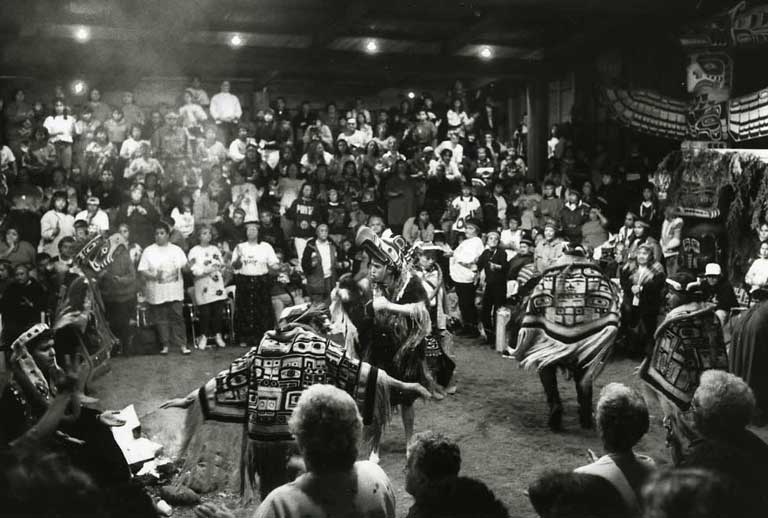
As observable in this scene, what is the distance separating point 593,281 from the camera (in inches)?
257

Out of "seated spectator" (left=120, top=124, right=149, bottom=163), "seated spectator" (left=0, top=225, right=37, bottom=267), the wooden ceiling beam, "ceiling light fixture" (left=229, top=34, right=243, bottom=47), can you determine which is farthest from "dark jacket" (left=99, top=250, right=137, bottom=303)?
"ceiling light fixture" (left=229, top=34, right=243, bottom=47)

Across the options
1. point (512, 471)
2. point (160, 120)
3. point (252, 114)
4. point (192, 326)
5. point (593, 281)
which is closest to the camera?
point (512, 471)

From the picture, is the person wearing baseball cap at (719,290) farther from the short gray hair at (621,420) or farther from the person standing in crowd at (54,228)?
the person standing in crowd at (54,228)

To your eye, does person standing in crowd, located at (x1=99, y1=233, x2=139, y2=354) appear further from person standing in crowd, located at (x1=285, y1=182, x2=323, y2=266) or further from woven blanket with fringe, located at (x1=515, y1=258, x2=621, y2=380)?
woven blanket with fringe, located at (x1=515, y1=258, x2=621, y2=380)

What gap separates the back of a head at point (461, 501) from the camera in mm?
2137

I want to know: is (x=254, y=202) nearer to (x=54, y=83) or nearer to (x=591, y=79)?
(x=54, y=83)

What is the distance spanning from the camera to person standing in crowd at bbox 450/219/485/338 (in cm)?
1060

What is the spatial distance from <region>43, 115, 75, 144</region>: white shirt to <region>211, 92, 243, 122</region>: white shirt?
7.81ft

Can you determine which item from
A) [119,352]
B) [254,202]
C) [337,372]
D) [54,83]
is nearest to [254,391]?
[337,372]

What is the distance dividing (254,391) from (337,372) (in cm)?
42

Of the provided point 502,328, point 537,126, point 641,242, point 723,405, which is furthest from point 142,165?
point 723,405

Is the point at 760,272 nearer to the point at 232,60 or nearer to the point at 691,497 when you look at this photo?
the point at 691,497

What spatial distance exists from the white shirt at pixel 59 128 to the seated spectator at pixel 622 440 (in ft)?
34.1

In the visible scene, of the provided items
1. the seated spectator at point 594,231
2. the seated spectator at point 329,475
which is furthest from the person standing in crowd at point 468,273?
the seated spectator at point 329,475
